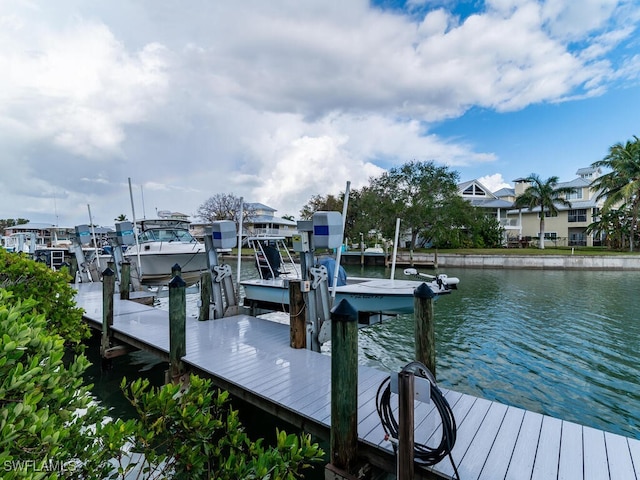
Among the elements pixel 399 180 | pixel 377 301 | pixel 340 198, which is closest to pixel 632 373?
pixel 377 301

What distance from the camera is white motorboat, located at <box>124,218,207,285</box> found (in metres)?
12.5

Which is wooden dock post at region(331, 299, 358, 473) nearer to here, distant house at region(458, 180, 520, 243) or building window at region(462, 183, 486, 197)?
distant house at region(458, 180, 520, 243)

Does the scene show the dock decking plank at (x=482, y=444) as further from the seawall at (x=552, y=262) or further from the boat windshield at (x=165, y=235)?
the seawall at (x=552, y=262)

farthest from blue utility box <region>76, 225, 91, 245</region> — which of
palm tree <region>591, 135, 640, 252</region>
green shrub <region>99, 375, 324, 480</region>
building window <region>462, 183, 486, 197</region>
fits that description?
building window <region>462, 183, 486, 197</region>

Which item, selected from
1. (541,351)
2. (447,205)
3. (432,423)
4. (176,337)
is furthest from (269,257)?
(447,205)

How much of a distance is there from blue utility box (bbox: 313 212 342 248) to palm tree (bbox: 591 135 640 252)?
115ft

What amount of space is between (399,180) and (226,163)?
1838cm

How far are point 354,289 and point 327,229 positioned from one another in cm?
287

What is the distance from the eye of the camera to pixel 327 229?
5.37 metres

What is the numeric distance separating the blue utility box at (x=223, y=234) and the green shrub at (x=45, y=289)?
2871 mm

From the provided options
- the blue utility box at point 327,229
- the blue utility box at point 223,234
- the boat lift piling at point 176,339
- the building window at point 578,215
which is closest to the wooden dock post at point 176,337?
the boat lift piling at point 176,339

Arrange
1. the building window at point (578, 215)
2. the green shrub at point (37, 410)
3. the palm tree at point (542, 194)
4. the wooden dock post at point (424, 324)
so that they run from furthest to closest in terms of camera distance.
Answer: the building window at point (578, 215) < the palm tree at point (542, 194) < the wooden dock post at point (424, 324) < the green shrub at point (37, 410)

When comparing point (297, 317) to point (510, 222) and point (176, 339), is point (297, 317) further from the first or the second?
point (510, 222)

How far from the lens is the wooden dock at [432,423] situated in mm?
2580
